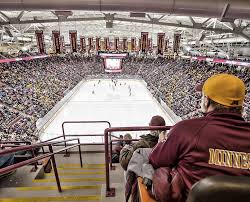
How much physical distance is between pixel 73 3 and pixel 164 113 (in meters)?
15.7

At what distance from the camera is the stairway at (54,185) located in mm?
3361

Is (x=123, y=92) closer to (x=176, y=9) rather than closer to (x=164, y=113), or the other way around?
(x=164, y=113)

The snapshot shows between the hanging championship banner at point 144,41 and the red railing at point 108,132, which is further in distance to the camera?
the hanging championship banner at point 144,41

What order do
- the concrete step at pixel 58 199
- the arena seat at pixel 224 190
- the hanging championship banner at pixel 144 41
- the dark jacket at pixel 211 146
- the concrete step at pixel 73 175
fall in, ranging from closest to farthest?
1. the arena seat at pixel 224 190
2. the dark jacket at pixel 211 146
3. the concrete step at pixel 58 199
4. the concrete step at pixel 73 175
5. the hanging championship banner at pixel 144 41

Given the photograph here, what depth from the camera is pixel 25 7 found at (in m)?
5.30

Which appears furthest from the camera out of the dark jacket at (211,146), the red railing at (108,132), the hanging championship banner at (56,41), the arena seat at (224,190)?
the hanging championship banner at (56,41)

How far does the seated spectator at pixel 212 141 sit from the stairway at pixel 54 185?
7.66ft

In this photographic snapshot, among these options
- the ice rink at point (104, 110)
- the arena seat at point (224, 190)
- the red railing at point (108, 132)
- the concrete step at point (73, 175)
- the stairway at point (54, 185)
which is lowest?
the ice rink at point (104, 110)

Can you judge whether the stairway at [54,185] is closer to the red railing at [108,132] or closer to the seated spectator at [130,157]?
the red railing at [108,132]

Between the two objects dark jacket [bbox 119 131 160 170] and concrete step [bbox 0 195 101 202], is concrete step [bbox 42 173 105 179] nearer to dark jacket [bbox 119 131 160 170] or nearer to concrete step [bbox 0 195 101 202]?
concrete step [bbox 0 195 101 202]

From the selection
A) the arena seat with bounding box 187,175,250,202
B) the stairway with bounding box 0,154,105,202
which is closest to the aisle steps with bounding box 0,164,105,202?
the stairway with bounding box 0,154,105,202

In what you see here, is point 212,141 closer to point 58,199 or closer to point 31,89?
point 58,199

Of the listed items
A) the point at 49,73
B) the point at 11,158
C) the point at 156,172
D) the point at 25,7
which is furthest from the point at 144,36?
the point at 49,73

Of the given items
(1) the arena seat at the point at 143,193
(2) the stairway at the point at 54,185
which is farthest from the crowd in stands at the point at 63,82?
(1) the arena seat at the point at 143,193
